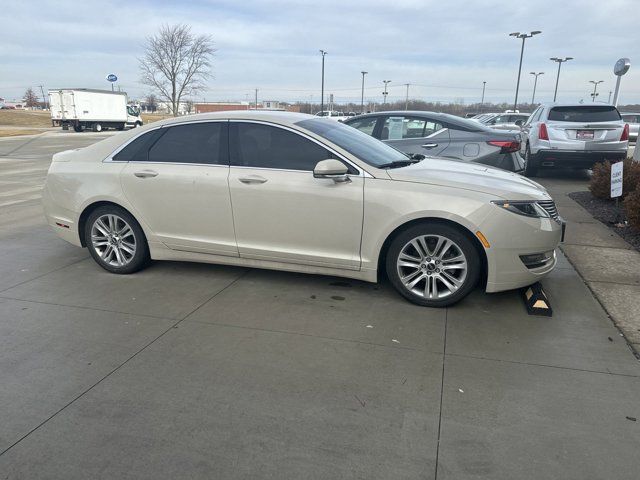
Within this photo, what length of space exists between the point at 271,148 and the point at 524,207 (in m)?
Result: 2.25

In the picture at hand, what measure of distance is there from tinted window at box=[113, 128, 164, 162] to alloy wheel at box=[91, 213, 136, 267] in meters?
0.59

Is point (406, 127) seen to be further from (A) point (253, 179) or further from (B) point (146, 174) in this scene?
(B) point (146, 174)

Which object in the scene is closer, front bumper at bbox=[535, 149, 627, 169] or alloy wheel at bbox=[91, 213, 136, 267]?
alloy wheel at bbox=[91, 213, 136, 267]

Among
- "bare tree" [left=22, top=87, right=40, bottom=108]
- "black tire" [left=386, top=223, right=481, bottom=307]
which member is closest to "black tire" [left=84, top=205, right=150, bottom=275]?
"black tire" [left=386, top=223, right=481, bottom=307]

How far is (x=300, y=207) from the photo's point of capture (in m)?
4.38

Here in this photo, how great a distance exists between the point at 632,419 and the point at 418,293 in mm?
1821

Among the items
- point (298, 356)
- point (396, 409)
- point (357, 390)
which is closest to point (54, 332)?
point (298, 356)

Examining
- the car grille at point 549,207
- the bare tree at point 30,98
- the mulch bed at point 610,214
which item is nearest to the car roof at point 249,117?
the car grille at point 549,207

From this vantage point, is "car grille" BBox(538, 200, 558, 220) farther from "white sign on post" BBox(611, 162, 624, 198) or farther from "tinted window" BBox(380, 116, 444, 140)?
"tinted window" BBox(380, 116, 444, 140)

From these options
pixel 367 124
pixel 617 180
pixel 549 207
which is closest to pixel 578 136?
pixel 617 180

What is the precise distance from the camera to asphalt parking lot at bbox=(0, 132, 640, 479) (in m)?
2.48

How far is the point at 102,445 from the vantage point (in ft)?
8.45

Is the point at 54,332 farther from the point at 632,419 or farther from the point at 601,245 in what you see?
the point at 601,245

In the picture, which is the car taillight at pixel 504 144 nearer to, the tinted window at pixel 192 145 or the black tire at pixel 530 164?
the black tire at pixel 530 164
